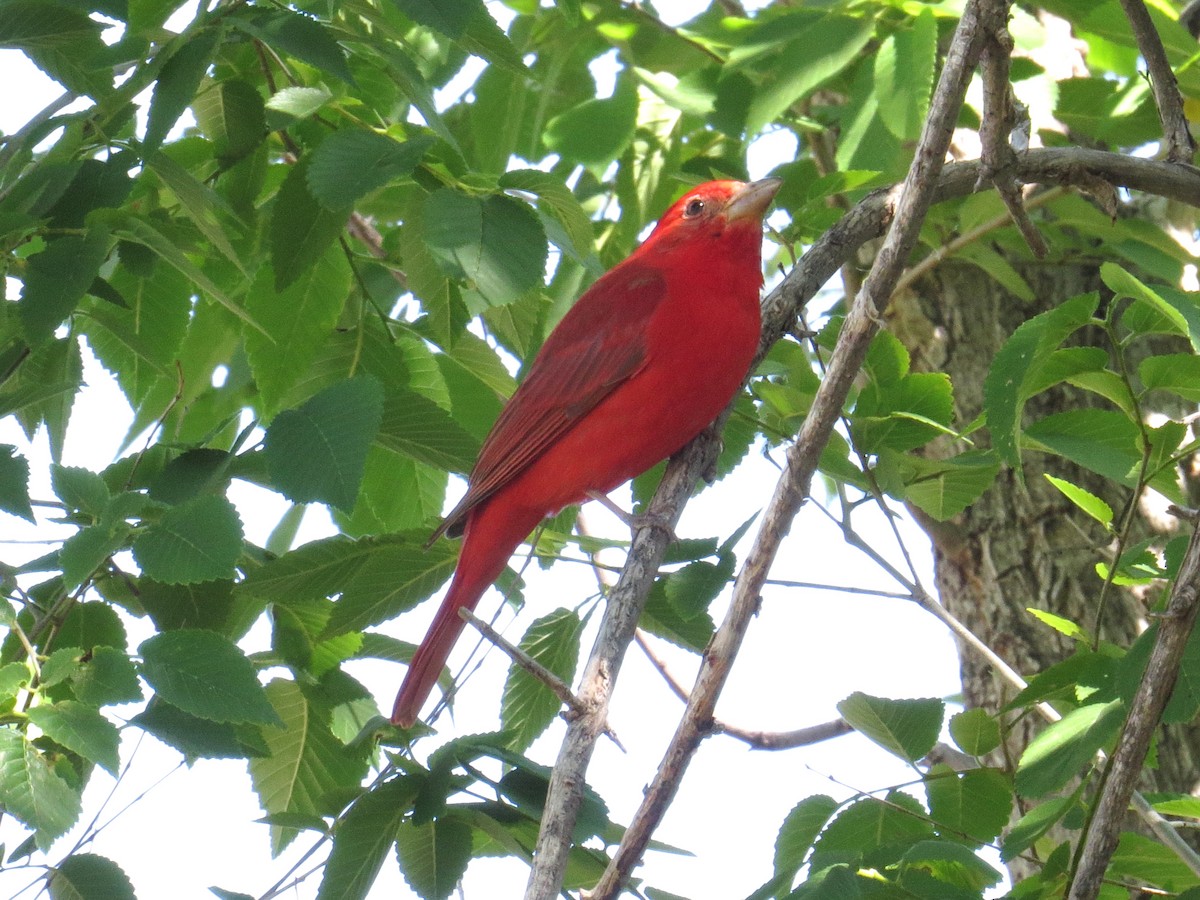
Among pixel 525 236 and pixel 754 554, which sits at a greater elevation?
pixel 525 236

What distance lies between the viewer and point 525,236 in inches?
117

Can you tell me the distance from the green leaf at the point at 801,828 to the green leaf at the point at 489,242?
122cm

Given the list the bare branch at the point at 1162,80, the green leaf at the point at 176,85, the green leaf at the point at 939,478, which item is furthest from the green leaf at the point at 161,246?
the bare branch at the point at 1162,80

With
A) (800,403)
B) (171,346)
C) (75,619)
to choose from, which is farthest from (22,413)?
(800,403)

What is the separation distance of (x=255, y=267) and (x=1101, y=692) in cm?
240

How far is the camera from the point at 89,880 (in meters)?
2.39

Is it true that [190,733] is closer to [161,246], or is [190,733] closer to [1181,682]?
[161,246]

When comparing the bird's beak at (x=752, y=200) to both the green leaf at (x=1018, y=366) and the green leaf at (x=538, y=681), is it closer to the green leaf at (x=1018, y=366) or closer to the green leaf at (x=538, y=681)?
the green leaf at (x=538, y=681)

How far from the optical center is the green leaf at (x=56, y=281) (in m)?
2.73

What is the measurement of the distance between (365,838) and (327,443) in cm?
75

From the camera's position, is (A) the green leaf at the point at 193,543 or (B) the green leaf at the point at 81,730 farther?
(A) the green leaf at the point at 193,543

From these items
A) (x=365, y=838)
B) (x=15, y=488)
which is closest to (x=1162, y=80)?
(x=365, y=838)

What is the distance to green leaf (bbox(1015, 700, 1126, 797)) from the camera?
232 cm

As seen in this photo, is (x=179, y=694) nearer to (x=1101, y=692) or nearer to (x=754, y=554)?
(x=754, y=554)
